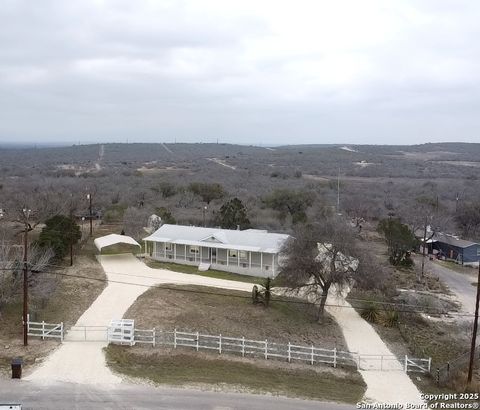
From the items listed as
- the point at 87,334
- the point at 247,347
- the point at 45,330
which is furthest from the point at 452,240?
the point at 45,330

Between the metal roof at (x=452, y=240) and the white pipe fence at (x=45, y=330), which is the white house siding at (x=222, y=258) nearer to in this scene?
the white pipe fence at (x=45, y=330)

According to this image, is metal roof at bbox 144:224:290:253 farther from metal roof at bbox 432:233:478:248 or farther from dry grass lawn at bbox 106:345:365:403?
metal roof at bbox 432:233:478:248

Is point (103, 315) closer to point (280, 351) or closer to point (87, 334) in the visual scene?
point (87, 334)

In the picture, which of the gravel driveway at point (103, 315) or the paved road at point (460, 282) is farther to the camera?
the paved road at point (460, 282)

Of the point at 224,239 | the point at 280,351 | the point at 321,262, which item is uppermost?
the point at 321,262

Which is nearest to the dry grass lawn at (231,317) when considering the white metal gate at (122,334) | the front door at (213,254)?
the white metal gate at (122,334)

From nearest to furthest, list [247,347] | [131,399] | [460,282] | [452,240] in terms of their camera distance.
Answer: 1. [131,399]
2. [247,347]
3. [460,282]
4. [452,240]
